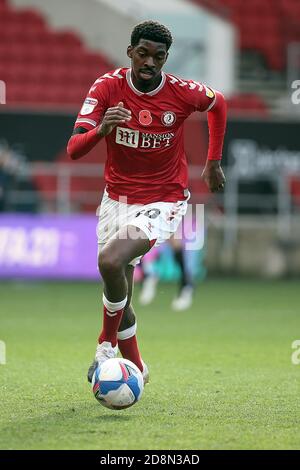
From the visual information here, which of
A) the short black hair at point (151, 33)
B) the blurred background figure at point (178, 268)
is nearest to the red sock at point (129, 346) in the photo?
the short black hair at point (151, 33)

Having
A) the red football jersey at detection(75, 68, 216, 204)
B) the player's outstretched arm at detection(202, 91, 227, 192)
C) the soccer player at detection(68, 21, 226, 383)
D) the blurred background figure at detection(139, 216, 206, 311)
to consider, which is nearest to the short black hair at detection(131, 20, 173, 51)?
the soccer player at detection(68, 21, 226, 383)

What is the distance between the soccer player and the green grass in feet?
1.78

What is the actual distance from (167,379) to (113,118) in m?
2.21

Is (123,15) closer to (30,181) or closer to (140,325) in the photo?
(30,181)

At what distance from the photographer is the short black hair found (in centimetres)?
641

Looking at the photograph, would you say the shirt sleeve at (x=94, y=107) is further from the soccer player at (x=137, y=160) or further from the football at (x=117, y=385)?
the football at (x=117, y=385)

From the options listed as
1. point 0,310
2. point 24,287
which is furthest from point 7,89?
point 0,310

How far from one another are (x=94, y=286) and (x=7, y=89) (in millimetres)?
4576

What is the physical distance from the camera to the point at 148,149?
669 cm

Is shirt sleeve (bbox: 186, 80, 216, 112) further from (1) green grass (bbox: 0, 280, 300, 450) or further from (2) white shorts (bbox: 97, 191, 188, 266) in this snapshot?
(1) green grass (bbox: 0, 280, 300, 450)

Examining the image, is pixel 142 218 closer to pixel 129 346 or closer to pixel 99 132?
pixel 99 132

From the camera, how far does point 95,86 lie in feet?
21.5

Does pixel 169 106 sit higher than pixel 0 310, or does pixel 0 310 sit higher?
pixel 0 310

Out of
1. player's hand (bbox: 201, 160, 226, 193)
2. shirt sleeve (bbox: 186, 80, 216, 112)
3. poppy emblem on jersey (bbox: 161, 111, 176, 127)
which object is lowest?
player's hand (bbox: 201, 160, 226, 193)
